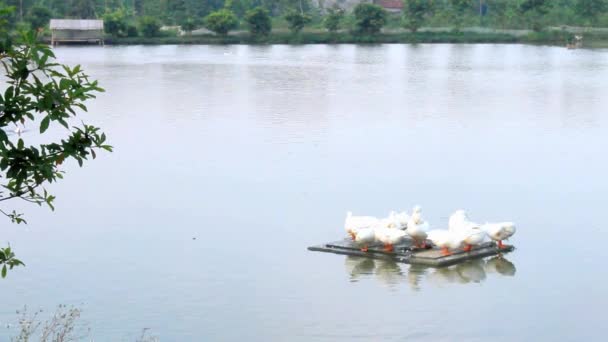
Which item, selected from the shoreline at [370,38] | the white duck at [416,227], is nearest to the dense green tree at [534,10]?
the shoreline at [370,38]

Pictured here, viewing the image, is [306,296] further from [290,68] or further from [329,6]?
[329,6]

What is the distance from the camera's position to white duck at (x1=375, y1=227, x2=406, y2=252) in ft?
43.3

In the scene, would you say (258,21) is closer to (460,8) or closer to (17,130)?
(460,8)

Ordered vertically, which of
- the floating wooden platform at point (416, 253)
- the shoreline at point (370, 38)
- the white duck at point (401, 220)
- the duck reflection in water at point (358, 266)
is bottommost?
the shoreline at point (370, 38)

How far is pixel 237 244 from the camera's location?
15094 mm

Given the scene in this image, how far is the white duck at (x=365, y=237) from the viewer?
43.6 feet

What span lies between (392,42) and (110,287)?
5539 centimetres

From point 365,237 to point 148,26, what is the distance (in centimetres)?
5526

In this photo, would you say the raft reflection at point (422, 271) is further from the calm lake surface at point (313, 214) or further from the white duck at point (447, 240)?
the white duck at point (447, 240)

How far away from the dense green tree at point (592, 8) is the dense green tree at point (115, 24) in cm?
2755

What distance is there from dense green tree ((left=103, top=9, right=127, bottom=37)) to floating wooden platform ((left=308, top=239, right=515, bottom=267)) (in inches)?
2200

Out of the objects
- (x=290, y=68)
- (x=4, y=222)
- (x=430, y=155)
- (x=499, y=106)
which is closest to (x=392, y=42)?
(x=290, y=68)

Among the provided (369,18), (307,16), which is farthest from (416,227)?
(307,16)

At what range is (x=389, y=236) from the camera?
1321 centimetres
